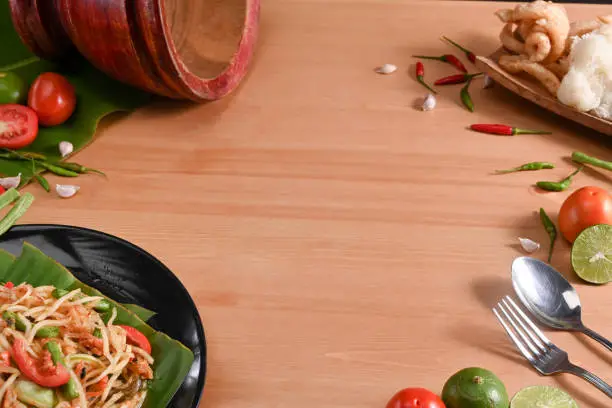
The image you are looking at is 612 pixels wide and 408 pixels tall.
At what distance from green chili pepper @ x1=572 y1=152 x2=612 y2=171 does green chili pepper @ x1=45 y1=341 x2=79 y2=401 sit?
1.13 metres

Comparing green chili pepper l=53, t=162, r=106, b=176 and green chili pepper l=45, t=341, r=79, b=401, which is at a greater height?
green chili pepper l=53, t=162, r=106, b=176

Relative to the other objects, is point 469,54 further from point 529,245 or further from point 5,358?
point 5,358

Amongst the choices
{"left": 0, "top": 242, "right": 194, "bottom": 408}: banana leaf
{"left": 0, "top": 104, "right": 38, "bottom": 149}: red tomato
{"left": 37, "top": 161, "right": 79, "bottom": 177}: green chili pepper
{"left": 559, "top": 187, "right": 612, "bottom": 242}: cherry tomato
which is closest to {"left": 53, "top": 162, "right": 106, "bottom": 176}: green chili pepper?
{"left": 37, "top": 161, "right": 79, "bottom": 177}: green chili pepper

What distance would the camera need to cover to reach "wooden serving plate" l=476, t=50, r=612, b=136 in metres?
1.66

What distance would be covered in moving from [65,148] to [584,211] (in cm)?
111

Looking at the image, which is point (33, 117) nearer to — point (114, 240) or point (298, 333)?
point (114, 240)

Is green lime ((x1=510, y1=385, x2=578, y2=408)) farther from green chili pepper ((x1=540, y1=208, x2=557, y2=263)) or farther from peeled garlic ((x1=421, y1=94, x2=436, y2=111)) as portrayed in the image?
peeled garlic ((x1=421, y1=94, x2=436, y2=111))

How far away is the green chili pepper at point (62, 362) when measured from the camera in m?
1.10

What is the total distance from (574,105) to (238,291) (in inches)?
33.5

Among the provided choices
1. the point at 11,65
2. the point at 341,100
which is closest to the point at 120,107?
the point at 11,65

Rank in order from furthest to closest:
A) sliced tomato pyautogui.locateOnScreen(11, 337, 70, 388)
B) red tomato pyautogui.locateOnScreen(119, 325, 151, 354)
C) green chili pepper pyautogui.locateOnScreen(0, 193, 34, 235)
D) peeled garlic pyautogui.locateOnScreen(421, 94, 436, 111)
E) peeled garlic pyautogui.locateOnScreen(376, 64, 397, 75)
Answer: peeled garlic pyautogui.locateOnScreen(376, 64, 397, 75)
peeled garlic pyautogui.locateOnScreen(421, 94, 436, 111)
green chili pepper pyautogui.locateOnScreen(0, 193, 34, 235)
red tomato pyautogui.locateOnScreen(119, 325, 151, 354)
sliced tomato pyautogui.locateOnScreen(11, 337, 70, 388)

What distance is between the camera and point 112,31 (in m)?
1.66

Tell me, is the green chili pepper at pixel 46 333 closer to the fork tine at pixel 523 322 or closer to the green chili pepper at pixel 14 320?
the green chili pepper at pixel 14 320

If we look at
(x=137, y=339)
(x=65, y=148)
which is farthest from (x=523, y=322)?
(x=65, y=148)
